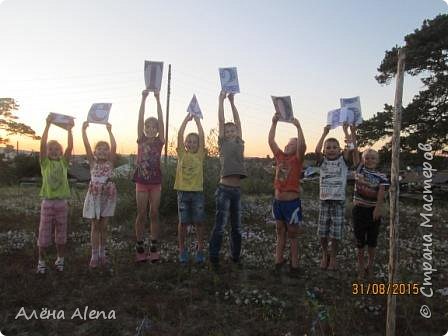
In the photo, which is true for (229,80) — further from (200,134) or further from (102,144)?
(102,144)

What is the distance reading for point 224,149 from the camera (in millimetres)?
6727

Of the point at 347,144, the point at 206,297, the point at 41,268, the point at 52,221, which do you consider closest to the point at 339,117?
the point at 347,144

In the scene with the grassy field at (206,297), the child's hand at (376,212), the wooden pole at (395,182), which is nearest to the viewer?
the wooden pole at (395,182)

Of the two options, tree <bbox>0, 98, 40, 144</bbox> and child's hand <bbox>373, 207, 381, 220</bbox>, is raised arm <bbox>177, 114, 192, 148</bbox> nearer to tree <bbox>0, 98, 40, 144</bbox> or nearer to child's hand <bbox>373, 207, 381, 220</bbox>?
child's hand <bbox>373, 207, 381, 220</bbox>

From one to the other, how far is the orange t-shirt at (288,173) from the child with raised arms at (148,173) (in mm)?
1904

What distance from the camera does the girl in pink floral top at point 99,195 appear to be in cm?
664

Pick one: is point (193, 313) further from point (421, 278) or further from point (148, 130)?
point (421, 278)

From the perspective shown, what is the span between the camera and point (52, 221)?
6.63m

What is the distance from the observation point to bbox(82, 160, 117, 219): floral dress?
6.63 metres

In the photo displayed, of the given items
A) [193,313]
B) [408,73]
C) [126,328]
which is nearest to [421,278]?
[193,313]

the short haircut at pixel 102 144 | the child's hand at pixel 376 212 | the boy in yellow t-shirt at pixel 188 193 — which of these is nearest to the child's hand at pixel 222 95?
the boy in yellow t-shirt at pixel 188 193

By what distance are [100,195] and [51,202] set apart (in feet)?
2.42

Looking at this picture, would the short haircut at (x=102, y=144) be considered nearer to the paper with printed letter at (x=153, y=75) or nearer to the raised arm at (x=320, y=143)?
the paper with printed letter at (x=153, y=75)

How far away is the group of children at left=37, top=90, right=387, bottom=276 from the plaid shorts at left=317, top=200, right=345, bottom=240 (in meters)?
0.01
